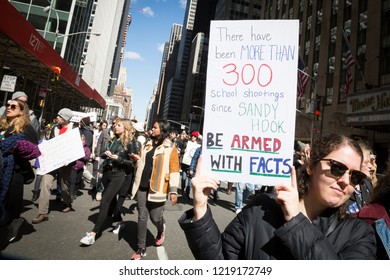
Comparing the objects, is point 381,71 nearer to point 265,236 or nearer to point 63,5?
point 265,236

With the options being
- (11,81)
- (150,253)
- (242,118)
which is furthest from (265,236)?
(11,81)

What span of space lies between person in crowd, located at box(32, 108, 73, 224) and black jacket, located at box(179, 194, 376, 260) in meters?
4.14

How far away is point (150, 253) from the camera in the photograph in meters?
3.77

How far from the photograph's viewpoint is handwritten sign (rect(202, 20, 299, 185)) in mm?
1584

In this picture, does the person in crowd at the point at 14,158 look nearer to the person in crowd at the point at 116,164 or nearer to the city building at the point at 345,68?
the person in crowd at the point at 116,164

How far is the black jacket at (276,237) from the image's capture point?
4.02 feet

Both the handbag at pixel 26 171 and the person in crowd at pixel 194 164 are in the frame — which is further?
the person in crowd at pixel 194 164

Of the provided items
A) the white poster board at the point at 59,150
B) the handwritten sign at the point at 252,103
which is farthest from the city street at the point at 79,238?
the handwritten sign at the point at 252,103

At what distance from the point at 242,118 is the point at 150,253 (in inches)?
120

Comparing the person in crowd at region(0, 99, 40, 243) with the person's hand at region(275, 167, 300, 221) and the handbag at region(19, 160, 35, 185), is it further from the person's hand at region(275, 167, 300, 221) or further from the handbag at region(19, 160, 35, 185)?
the person's hand at region(275, 167, 300, 221)

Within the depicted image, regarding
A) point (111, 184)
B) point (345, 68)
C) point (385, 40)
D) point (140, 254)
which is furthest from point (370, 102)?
point (140, 254)

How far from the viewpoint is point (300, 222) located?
4.05ft

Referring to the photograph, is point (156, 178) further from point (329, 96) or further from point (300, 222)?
point (329, 96)
